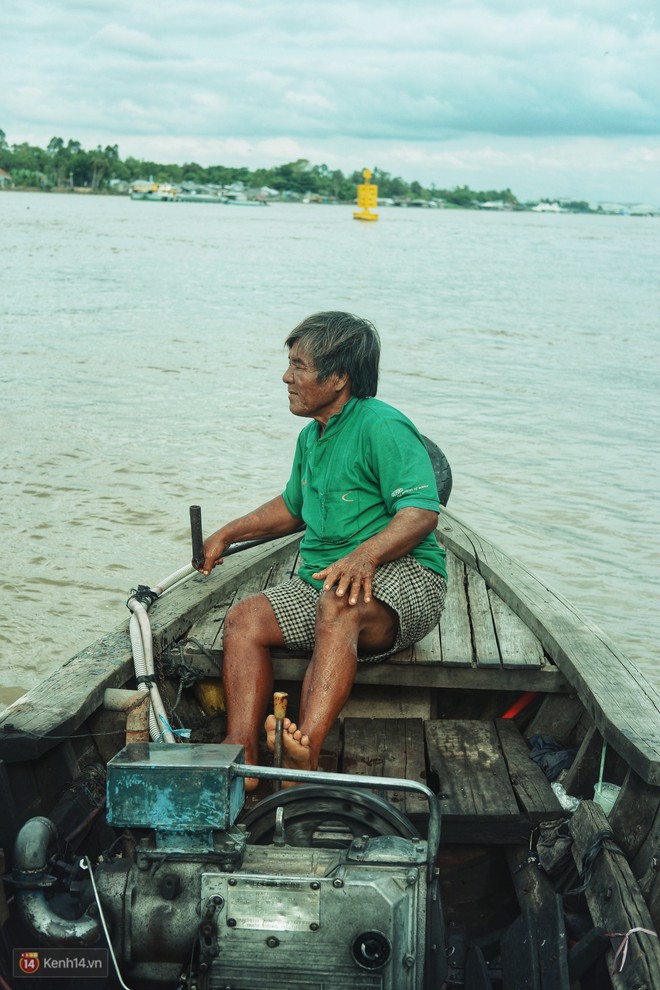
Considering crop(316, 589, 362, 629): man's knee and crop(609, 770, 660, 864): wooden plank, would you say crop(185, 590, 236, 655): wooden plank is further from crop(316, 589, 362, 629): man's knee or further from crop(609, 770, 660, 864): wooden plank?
crop(609, 770, 660, 864): wooden plank

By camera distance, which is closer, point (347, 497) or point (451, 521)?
point (347, 497)

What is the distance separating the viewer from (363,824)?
2.44 meters

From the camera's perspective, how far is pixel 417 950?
207cm

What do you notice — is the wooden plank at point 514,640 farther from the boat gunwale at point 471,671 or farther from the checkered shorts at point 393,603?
the checkered shorts at point 393,603

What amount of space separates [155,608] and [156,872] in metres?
1.74

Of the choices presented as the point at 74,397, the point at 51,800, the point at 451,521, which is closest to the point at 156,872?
the point at 51,800

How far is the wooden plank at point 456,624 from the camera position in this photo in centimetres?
348

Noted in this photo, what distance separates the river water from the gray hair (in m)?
3.05

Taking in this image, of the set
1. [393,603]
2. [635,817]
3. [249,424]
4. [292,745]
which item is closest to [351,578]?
[393,603]

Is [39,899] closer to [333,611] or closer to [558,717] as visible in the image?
[333,611]

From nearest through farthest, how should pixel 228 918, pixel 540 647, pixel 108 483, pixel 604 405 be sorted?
pixel 228 918
pixel 540 647
pixel 108 483
pixel 604 405

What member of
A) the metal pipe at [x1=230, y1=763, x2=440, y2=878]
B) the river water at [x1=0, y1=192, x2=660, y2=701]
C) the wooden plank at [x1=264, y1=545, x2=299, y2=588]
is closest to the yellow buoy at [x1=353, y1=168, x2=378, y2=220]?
the river water at [x1=0, y1=192, x2=660, y2=701]

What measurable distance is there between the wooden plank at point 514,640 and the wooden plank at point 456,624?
0.11m

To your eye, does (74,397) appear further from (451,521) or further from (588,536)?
(451,521)
